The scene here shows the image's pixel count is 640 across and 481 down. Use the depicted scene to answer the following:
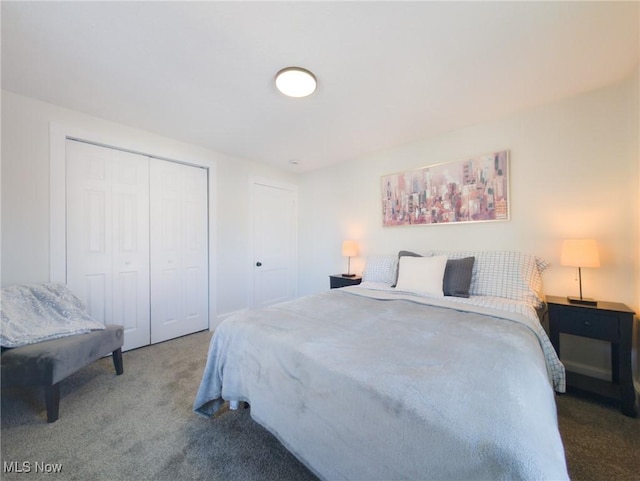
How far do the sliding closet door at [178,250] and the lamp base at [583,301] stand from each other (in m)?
3.68

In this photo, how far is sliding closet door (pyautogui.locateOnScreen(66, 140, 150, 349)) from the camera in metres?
2.33

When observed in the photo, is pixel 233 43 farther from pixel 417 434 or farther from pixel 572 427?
pixel 572 427

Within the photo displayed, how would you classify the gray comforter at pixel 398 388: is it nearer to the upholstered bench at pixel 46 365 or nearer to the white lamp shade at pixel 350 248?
the upholstered bench at pixel 46 365

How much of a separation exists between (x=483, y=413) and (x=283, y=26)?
1.99 meters

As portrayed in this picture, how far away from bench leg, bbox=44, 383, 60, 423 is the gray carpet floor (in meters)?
0.04

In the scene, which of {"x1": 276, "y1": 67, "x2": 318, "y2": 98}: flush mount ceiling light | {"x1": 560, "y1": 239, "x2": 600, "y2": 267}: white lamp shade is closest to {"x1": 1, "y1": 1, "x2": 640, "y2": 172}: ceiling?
{"x1": 276, "y1": 67, "x2": 318, "y2": 98}: flush mount ceiling light

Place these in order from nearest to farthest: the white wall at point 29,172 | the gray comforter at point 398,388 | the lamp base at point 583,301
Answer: the gray comforter at point 398,388 → the lamp base at point 583,301 → the white wall at point 29,172

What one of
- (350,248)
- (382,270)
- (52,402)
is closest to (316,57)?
(382,270)

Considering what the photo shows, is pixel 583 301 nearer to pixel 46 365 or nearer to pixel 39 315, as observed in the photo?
pixel 46 365

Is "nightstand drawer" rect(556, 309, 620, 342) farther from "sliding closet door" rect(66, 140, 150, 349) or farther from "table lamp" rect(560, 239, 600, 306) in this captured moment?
"sliding closet door" rect(66, 140, 150, 349)

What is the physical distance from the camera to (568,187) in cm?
217

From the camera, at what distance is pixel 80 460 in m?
1.30

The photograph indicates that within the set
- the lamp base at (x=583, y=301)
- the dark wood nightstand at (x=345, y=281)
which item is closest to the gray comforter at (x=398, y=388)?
the lamp base at (x=583, y=301)

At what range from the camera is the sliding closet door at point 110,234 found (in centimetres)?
233
